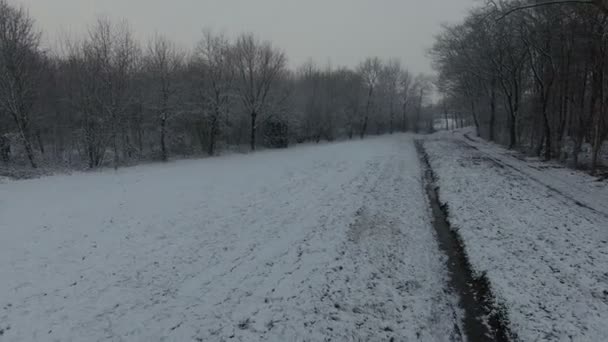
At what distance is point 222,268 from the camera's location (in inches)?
248

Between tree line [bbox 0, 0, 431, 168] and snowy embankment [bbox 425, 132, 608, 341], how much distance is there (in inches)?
866

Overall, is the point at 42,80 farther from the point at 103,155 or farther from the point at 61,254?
the point at 61,254

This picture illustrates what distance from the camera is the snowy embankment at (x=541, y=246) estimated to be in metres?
4.70

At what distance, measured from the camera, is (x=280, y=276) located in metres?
5.96

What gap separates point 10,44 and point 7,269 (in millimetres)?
20951

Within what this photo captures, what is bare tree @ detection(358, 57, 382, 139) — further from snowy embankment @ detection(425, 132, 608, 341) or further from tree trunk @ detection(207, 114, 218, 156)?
snowy embankment @ detection(425, 132, 608, 341)

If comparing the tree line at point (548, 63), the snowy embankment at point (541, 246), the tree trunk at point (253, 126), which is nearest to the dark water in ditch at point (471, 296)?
the snowy embankment at point (541, 246)

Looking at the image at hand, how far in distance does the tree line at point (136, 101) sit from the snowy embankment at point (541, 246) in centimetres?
2200

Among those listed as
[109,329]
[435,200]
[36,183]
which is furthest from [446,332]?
[36,183]

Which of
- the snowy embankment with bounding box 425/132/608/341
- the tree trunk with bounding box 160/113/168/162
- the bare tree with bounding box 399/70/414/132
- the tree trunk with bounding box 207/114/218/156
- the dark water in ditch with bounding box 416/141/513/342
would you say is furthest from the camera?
the bare tree with bounding box 399/70/414/132

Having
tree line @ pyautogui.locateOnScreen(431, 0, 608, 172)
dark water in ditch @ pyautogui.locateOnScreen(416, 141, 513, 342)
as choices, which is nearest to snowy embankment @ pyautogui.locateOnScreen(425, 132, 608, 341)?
dark water in ditch @ pyautogui.locateOnScreen(416, 141, 513, 342)

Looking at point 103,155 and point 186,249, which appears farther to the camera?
point 103,155

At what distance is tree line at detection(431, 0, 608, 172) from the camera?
15484mm

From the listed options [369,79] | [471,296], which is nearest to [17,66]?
[471,296]
